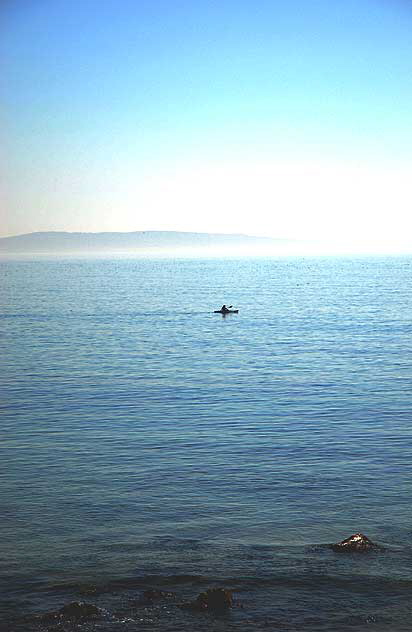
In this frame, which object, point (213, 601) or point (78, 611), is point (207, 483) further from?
point (78, 611)

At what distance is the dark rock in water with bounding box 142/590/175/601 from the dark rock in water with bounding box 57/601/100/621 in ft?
5.12

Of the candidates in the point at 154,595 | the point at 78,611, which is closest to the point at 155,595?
the point at 154,595

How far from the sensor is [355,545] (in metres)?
25.4

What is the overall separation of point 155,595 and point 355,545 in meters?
7.08

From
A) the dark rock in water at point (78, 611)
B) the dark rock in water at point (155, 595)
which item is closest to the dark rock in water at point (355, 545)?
the dark rock in water at point (155, 595)

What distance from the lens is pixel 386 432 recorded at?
41250 millimetres

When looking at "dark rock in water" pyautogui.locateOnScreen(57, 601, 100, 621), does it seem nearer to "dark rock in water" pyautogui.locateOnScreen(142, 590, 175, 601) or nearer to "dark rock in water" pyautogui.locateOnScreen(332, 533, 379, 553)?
"dark rock in water" pyautogui.locateOnScreen(142, 590, 175, 601)

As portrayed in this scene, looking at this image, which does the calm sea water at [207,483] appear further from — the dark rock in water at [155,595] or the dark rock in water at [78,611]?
the dark rock in water at [78,611]

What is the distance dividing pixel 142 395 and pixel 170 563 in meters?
27.7

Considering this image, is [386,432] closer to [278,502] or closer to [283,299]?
[278,502]

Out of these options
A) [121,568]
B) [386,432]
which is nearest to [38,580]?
[121,568]

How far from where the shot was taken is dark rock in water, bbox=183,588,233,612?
70.2 ft

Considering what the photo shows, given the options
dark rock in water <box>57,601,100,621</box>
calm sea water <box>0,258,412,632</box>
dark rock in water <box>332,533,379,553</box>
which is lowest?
calm sea water <box>0,258,412,632</box>

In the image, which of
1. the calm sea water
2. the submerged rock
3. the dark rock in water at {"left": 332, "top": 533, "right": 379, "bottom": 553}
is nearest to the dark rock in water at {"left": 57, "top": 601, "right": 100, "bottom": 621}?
the calm sea water
